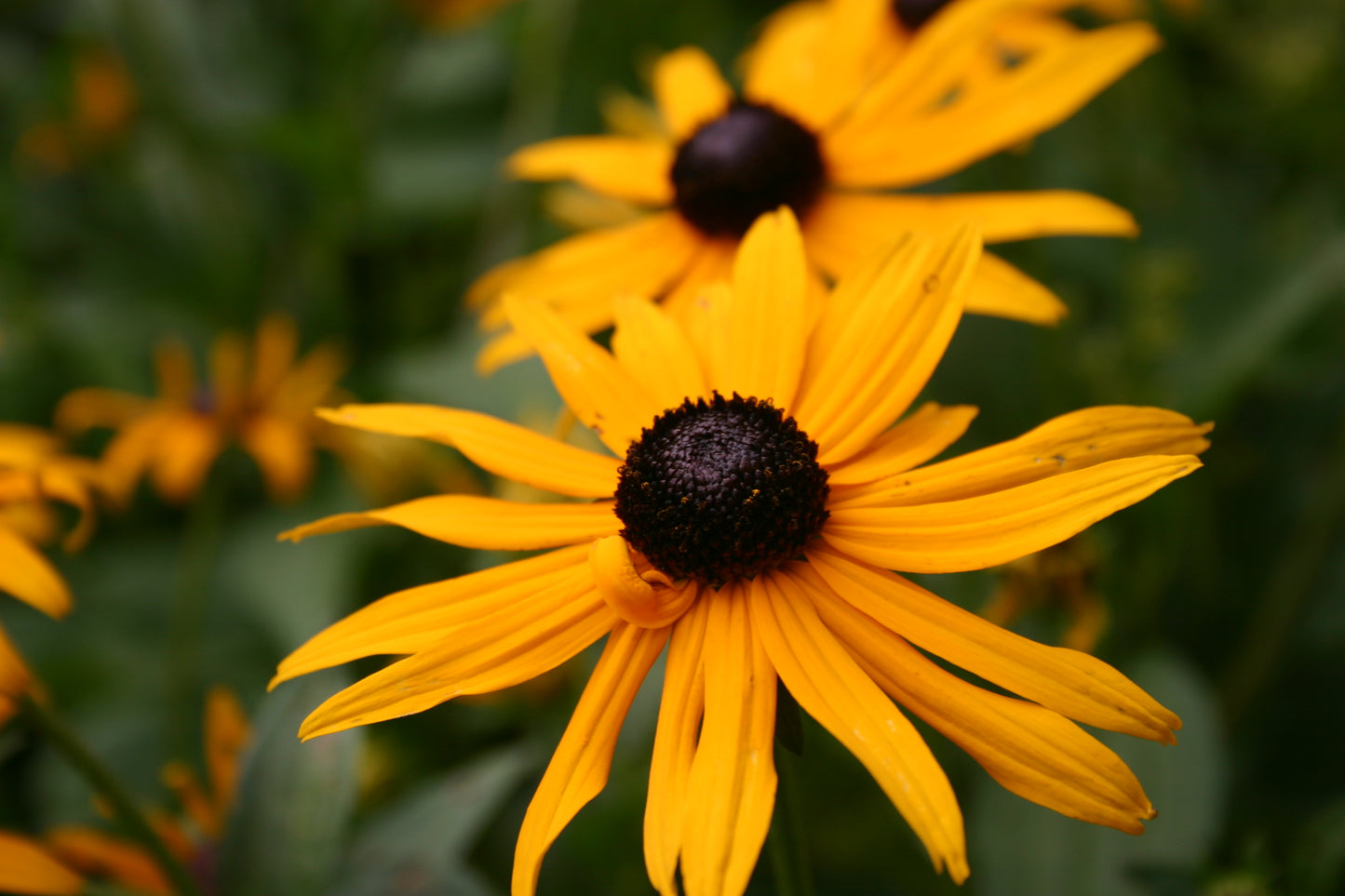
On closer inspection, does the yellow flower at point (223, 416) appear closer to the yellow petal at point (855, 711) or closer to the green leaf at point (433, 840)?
the green leaf at point (433, 840)

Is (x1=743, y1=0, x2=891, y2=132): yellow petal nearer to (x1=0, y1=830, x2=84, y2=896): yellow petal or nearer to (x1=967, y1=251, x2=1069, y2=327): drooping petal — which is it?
(x1=967, y1=251, x2=1069, y2=327): drooping petal

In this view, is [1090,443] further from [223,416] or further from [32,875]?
[223,416]

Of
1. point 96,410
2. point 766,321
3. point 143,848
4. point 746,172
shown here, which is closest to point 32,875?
point 143,848

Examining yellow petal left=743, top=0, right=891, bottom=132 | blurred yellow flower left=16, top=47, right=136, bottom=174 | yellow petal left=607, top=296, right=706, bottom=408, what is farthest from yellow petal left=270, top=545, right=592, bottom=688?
blurred yellow flower left=16, top=47, right=136, bottom=174

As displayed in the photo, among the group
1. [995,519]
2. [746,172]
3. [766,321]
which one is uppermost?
[746,172]

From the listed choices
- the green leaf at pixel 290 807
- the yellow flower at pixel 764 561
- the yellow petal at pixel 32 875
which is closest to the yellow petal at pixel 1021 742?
the yellow flower at pixel 764 561

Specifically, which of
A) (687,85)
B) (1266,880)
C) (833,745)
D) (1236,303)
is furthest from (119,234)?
(1266,880)
